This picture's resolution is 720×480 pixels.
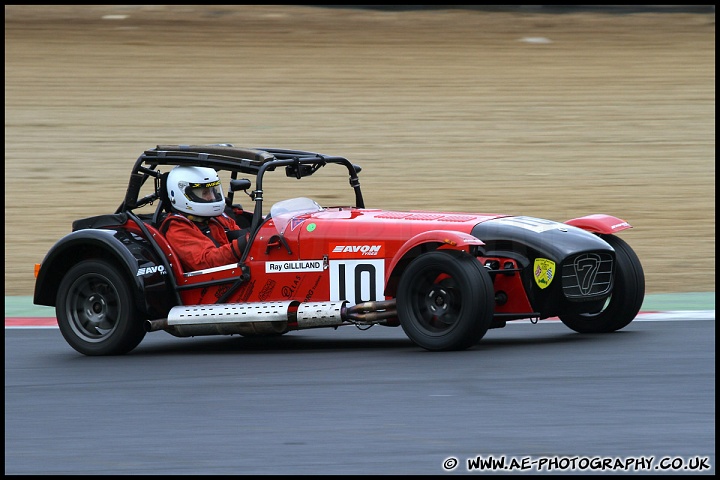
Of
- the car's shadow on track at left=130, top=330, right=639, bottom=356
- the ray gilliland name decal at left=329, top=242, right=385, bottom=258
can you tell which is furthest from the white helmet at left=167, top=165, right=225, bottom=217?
the ray gilliland name decal at left=329, top=242, right=385, bottom=258

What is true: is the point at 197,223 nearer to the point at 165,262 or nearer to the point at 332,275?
the point at 165,262

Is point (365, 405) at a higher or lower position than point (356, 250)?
lower

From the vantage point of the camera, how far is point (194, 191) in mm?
9617

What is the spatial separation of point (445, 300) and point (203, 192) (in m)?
2.19

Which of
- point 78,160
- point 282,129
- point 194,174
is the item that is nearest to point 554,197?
point 282,129

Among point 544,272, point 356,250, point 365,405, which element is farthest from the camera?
point 356,250

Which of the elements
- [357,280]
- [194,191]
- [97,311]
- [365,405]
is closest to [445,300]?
[357,280]

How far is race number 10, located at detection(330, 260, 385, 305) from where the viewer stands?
8906 millimetres

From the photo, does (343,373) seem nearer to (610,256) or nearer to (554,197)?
(610,256)

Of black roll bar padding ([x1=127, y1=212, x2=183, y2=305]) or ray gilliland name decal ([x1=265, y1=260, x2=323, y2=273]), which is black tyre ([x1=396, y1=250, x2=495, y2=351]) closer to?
ray gilliland name decal ([x1=265, y1=260, x2=323, y2=273])

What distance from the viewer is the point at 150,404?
7.36 m

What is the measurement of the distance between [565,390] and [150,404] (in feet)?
7.85

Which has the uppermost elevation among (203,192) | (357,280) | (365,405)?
(203,192)

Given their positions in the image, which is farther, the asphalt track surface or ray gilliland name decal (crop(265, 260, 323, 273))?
ray gilliland name decal (crop(265, 260, 323, 273))
